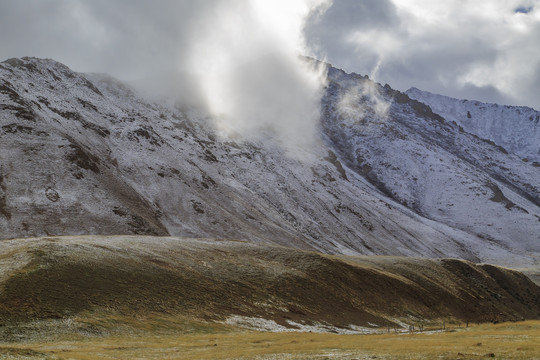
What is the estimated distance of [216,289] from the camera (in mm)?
62500

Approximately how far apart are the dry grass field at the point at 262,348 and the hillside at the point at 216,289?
4633 millimetres

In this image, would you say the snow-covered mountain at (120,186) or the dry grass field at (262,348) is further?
the snow-covered mountain at (120,186)

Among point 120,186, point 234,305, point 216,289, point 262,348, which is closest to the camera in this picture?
point 262,348

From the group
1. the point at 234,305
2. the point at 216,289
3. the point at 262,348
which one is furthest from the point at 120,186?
the point at 262,348

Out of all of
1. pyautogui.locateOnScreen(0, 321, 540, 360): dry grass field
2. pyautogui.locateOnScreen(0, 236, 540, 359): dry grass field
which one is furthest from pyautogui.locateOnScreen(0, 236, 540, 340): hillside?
pyautogui.locateOnScreen(0, 321, 540, 360): dry grass field

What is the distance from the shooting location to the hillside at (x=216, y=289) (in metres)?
45.8

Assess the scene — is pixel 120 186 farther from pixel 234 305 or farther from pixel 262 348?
pixel 262 348

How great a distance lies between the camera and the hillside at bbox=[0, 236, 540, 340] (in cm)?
4584

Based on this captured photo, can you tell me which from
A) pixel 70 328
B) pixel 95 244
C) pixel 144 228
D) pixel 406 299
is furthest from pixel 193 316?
pixel 144 228

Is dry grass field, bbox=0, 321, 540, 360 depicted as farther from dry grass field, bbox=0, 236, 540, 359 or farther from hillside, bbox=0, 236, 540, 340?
hillside, bbox=0, 236, 540, 340

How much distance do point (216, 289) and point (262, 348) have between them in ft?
87.9

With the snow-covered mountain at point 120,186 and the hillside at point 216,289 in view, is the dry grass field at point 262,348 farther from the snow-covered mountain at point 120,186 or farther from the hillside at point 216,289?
the snow-covered mountain at point 120,186

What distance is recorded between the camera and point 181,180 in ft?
522

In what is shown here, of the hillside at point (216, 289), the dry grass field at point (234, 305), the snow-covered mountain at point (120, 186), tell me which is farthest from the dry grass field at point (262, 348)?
the snow-covered mountain at point (120, 186)
